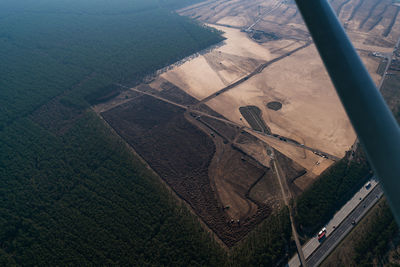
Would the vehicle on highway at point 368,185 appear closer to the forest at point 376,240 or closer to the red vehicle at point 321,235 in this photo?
the forest at point 376,240

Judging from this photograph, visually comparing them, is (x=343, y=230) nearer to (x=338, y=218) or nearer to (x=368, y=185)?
(x=338, y=218)

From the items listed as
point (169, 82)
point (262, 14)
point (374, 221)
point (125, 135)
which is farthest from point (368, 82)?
point (262, 14)

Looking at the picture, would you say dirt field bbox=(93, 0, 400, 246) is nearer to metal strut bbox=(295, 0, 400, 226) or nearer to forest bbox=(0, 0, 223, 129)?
forest bbox=(0, 0, 223, 129)

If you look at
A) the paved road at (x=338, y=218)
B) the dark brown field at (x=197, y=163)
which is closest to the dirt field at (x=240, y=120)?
the dark brown field at (x=197, y=163)

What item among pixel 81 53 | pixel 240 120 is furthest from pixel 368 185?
pixel 81 53

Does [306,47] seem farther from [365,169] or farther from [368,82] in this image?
[368,82]

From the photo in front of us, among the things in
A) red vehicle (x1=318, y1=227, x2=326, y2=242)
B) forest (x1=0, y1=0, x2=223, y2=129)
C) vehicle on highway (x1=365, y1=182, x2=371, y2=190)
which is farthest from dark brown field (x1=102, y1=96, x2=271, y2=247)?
forest (x1=0, y1=0, x2=223, y2=129)
